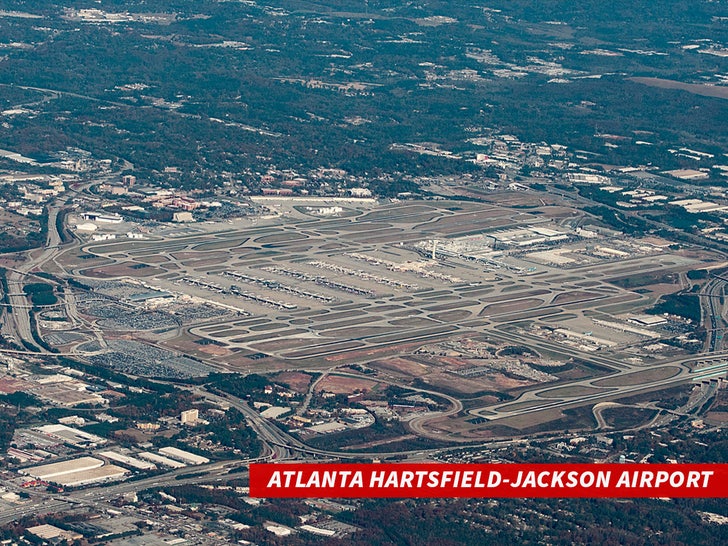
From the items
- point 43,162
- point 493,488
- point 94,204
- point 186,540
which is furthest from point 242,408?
point 43,162

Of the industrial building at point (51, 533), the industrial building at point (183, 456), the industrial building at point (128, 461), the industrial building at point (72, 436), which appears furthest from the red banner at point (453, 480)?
the industrial building at point (72, 436)

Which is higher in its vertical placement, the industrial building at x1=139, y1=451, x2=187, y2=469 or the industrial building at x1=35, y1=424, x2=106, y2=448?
the industrial building at x1=139, y1=451, x2=187, y2=469

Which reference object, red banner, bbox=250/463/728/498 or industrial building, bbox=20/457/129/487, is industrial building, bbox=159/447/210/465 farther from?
red banner, bbox=250/463/728/498

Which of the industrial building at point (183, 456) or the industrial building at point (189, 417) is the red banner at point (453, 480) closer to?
the industrial building at point (183, 456)

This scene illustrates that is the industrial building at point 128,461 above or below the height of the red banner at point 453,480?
below

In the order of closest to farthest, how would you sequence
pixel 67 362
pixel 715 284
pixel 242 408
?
pixel 242 408
pixel 67 362
pixel 715 284

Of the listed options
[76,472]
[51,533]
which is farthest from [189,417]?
[51,533]

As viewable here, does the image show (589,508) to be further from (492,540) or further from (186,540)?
(186,540)

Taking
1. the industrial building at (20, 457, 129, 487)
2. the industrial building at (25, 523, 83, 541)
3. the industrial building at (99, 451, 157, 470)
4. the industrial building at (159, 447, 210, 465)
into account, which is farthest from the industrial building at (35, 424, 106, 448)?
the industrial building at (25, 523, 83, 541)

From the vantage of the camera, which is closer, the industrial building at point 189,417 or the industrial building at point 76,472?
the industrial building at point 76,472

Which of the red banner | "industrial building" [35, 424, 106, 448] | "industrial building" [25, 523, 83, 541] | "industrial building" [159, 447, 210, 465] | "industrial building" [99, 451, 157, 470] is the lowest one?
"industrial building" [35, 424, 106, 448]

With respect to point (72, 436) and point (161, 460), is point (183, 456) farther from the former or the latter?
point (72, 436)
